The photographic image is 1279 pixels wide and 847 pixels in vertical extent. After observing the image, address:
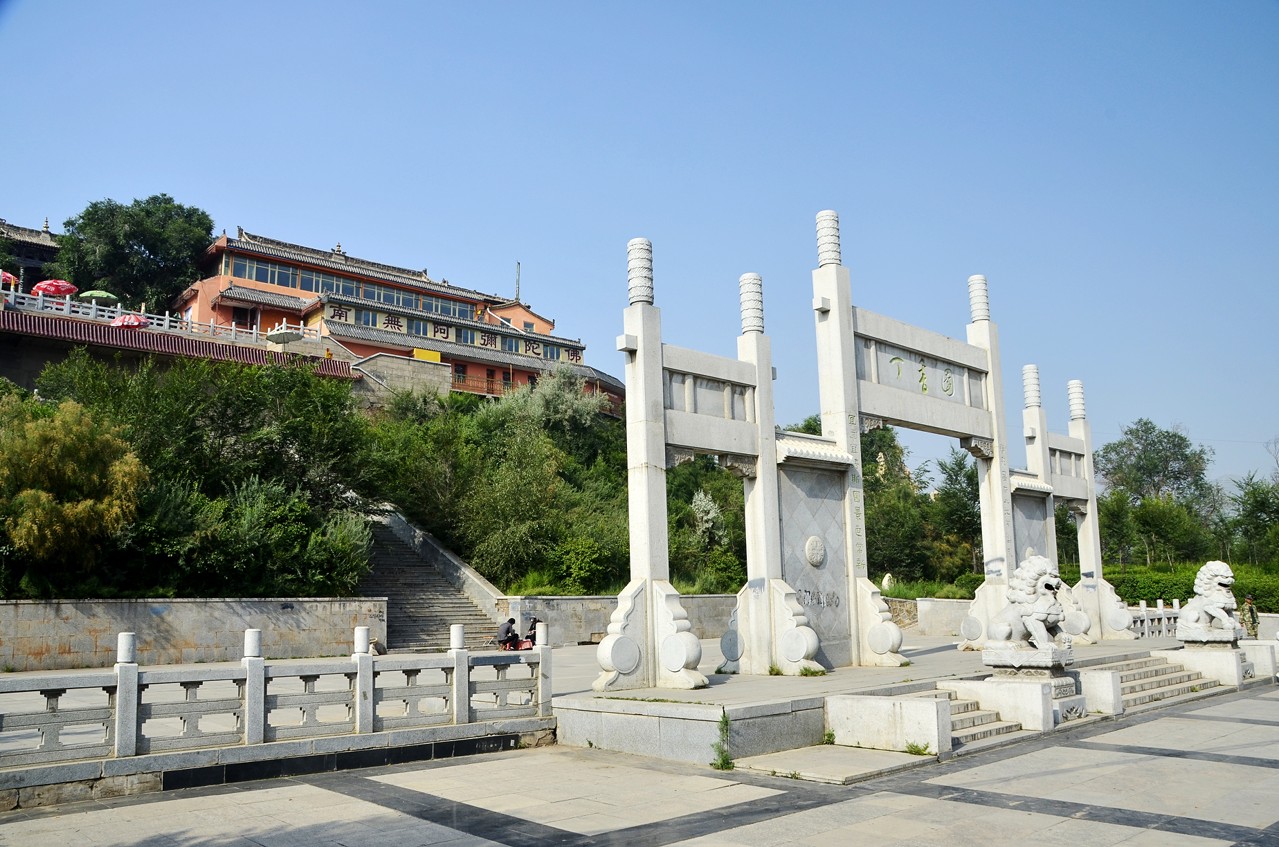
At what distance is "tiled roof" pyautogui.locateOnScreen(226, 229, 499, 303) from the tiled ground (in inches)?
1605

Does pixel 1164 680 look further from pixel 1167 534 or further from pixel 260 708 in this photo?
pixel 1167 534

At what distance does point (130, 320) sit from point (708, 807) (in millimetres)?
31749

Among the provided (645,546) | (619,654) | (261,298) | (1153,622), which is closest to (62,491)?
(645,546)

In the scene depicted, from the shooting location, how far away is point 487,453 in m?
28.4

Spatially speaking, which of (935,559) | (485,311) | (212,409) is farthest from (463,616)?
(485,311)

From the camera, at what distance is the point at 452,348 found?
45.4m

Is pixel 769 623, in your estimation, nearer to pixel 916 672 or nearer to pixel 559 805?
pixel 916 672

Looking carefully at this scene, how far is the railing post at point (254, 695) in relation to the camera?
799cm

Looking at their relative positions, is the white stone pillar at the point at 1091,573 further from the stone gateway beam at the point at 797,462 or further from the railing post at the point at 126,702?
the railing post at the point at 126,702

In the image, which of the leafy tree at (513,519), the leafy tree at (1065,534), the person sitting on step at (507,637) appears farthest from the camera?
the leafy tree at (1065,534)

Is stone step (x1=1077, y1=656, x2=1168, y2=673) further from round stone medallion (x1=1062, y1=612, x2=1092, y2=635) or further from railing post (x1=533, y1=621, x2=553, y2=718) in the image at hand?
railing post (x1=533, y1=621, x2=553, y2=718)

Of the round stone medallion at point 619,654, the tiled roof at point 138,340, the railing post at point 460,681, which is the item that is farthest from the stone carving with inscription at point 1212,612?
the tiled roof at point 138,340

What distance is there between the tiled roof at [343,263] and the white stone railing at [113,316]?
800 centimetres

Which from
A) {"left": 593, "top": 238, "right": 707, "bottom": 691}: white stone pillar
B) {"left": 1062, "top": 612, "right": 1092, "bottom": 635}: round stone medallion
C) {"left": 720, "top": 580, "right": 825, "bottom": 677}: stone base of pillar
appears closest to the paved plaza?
{"left": 593, "top": 238, "right": 707, "bottom": 691}: white stone pillar
